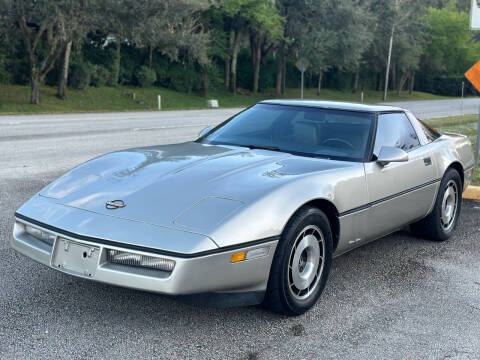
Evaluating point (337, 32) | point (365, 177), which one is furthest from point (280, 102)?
point (337, 32)

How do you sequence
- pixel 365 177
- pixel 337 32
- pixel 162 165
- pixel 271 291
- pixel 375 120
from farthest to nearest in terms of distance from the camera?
pixel 337 32
pixel 375 120
pixel 365 177
pixel 162 165
pixel 271 291

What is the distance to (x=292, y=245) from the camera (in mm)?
3480

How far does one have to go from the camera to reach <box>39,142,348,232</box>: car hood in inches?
132

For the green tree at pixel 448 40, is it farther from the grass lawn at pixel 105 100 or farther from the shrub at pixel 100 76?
the shrub at pixel 100 76

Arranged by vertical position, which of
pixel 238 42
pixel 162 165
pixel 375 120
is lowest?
pixel 162 165

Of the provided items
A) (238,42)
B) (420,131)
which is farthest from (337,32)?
(420,131)

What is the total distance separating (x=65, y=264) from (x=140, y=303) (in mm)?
643

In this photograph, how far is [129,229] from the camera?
3191 millimetres

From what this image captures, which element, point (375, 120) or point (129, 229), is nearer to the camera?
point (129, 229)

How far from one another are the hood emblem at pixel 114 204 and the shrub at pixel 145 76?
108 feet

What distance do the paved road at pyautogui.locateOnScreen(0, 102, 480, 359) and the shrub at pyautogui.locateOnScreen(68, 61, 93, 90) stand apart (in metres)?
26.5

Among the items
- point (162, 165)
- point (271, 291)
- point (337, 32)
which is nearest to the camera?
point (271, 291)

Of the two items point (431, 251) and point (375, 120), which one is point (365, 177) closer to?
point (375, 120)

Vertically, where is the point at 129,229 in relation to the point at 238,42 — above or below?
below
